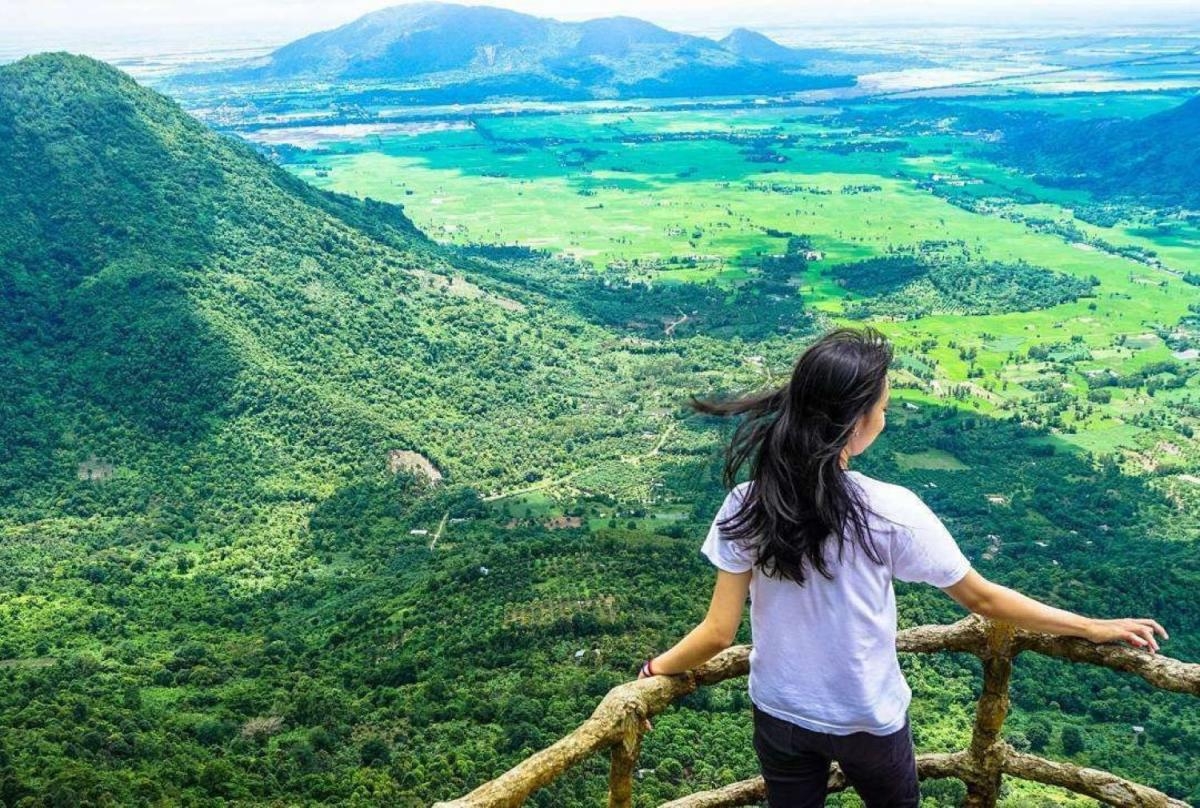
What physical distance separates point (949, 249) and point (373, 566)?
90921 millimetres

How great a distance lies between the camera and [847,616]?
5.22 meters

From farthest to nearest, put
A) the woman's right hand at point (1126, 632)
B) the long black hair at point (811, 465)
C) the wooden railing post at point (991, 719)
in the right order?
1. the wooden railing post at point (991, 719)
2. the woman's right hand at point (1126, 632)
3. the long black hair at point (811, 465)

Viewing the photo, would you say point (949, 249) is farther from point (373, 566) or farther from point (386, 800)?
point (386, 800)

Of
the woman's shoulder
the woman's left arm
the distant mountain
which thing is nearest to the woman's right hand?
the woman's shoulder

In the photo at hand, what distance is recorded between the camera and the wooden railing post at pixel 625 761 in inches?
241

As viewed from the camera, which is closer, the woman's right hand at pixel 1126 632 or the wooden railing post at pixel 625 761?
the woman's right hand at pixel 1126 632

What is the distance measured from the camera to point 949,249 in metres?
120

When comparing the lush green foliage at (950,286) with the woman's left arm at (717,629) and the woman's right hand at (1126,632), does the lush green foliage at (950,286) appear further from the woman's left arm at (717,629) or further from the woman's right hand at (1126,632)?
the woman's left arm at (717,629)

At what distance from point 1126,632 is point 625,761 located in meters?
2.98

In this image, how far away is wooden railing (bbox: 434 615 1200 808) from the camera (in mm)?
5844

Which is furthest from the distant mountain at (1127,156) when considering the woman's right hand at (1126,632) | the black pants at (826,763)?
the black pants at (826,763)

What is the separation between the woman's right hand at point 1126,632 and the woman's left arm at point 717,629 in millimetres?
2019

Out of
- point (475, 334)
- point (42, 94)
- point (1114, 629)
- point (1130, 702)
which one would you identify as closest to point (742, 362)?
point (475, 334)

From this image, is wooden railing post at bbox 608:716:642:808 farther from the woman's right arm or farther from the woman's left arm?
the woman's right arm
